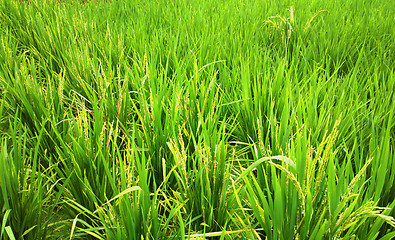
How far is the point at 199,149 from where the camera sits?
767mm

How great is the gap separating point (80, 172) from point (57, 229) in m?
0.18

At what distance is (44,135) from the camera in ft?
3.55

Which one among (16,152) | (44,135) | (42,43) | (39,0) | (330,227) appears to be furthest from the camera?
(39,0)

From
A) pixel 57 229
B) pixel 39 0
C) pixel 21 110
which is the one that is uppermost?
pixel 39 0

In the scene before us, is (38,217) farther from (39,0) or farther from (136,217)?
(39,0)

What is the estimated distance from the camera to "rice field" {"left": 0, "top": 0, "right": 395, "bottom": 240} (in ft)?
2.32

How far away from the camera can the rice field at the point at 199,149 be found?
707 mm

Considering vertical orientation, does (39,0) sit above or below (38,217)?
above

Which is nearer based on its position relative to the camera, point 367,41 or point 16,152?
point 16,152

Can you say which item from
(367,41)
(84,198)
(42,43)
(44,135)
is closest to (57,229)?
(84,198)

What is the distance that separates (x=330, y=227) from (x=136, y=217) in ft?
1.40

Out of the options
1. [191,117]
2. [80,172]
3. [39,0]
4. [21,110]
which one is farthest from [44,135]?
[39,0]

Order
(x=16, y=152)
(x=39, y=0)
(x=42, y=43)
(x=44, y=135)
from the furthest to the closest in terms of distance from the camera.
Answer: (x=39, y=0) < (x=42, y=43) < (x=44, y=135) < (x=16, y=152)

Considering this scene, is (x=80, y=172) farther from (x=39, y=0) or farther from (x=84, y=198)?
(x=39, y=0)
